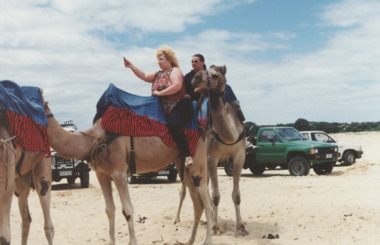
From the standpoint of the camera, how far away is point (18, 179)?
234 inches

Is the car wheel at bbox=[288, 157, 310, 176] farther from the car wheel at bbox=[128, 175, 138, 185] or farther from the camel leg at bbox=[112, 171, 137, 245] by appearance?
the camel leg at bbox=[112, 171, 137, 245]

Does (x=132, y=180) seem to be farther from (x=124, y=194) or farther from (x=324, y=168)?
(x=124, y=194)

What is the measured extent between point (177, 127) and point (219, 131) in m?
1.40

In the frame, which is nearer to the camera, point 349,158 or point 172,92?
point 172,92

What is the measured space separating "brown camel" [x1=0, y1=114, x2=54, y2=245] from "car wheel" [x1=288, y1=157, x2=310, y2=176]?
1451cm

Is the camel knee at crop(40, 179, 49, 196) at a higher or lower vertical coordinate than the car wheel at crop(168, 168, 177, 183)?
higher

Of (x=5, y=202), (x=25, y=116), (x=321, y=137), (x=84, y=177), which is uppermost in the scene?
(x=25, y=116)

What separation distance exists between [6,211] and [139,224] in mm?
4573

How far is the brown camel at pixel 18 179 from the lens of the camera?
14.6 ft

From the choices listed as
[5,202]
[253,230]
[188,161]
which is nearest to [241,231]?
[253,230]

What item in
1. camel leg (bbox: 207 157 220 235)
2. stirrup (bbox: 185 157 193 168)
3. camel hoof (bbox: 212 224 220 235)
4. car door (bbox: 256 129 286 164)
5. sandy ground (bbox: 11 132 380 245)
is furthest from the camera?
car door (bbox: 256 129 286 164)

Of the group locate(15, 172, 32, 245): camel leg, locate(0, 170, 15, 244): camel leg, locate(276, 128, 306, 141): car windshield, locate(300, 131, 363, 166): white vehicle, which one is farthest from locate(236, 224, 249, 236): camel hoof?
locate(300, 131, 363, 166): white vehicle

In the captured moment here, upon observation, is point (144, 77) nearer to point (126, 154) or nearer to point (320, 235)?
point (126, 154)

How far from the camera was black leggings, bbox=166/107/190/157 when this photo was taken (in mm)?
6410
